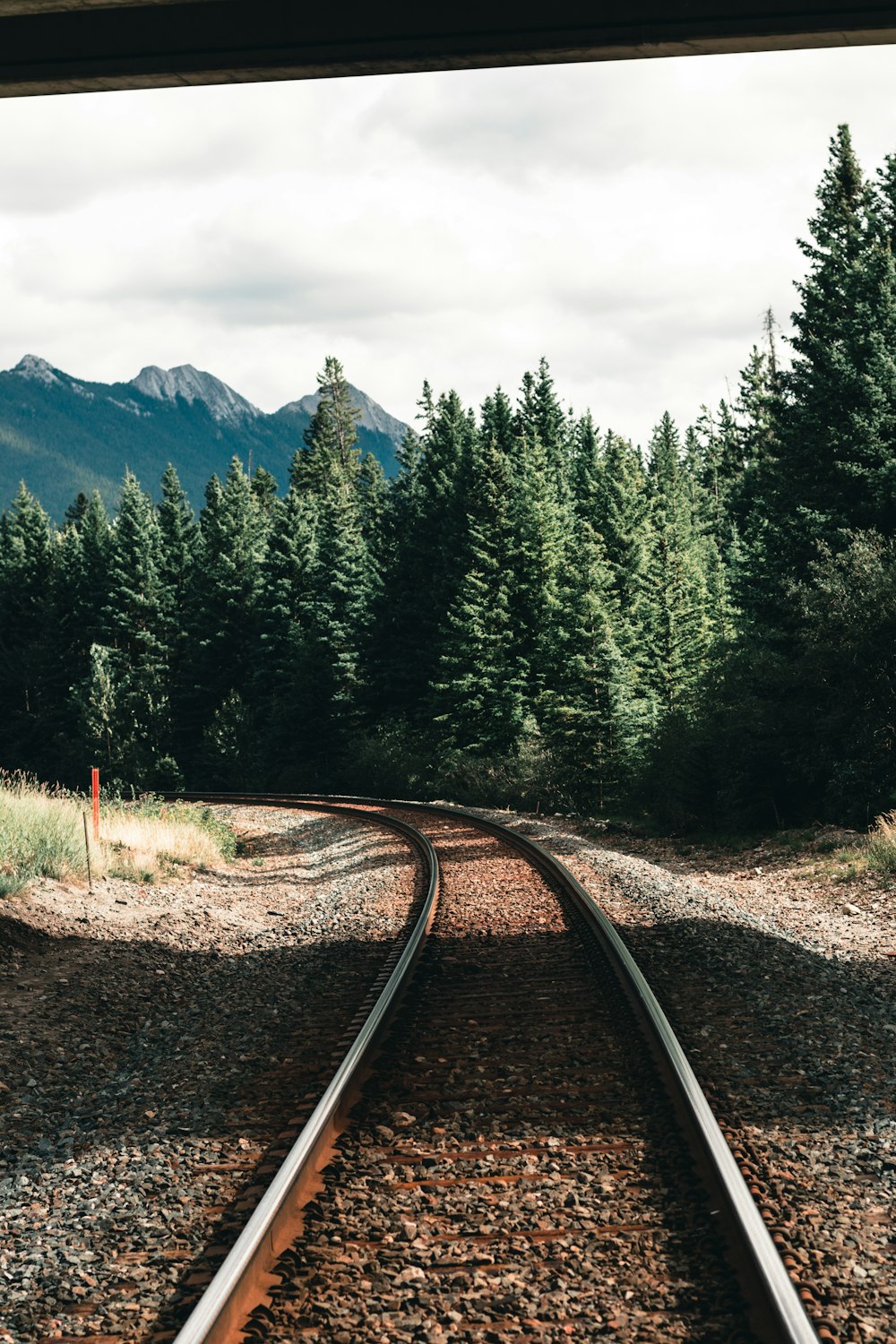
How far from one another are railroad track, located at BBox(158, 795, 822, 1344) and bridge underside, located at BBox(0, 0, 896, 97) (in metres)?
6.40

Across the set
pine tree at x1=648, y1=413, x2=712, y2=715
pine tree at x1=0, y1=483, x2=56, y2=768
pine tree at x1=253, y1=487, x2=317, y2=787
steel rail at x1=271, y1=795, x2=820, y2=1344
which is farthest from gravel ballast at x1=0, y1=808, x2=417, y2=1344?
pine tree at x1=0, y1=483, x2=56, y2=768

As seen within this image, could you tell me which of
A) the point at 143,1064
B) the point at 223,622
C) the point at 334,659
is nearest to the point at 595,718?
the point at 334,659

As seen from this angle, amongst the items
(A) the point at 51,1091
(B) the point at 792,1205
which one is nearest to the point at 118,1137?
(A) the point at 51,1091

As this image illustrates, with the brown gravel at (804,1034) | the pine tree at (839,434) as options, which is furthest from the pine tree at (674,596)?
the brown gravel at (804,1034)

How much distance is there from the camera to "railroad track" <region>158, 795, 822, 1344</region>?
3.58 metres

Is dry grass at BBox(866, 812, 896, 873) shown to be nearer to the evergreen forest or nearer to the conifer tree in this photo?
the evergreen forest

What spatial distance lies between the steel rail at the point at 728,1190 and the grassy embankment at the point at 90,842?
6.60 metres

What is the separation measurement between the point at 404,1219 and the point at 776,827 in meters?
17.9

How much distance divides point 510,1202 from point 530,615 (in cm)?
4033

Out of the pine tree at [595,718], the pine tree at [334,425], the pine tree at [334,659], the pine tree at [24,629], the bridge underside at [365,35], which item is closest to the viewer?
the bridge underside at [365,35]

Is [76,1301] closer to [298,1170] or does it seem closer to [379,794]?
[298,1170]

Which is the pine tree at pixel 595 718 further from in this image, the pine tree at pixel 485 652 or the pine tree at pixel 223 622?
the pine tree at pixel 223 622

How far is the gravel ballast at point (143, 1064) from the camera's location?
4.12 metres

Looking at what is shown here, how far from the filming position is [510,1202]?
445cm
